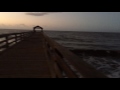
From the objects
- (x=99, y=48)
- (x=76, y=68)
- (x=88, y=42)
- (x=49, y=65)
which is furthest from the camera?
(x=88, y=42)

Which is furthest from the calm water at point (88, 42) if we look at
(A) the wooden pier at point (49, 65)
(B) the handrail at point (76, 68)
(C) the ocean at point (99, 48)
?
(B) the handrail at point (76, 68)

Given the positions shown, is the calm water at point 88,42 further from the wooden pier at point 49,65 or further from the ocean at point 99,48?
the wooden pier at point 49,65

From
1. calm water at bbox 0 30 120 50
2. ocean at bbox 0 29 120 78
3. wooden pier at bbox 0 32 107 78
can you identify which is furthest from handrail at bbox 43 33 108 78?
calm water at bbox 0 30 120 50

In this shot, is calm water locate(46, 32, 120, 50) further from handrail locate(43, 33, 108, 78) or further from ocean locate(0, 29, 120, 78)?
handrail locate(43, 33, 108, 78)

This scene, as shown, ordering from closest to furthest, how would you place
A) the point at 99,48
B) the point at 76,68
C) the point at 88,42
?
the point at 76,68
the point at 99,48
the point at 88,42

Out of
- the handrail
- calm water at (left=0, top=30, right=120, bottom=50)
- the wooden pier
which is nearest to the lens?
the handrail

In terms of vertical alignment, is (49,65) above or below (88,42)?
above

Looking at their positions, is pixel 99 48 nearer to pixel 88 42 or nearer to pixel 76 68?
pixel 88 42

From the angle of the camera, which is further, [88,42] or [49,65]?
[88,42]

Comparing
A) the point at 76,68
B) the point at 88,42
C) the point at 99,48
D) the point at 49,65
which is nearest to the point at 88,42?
the point at 88,42

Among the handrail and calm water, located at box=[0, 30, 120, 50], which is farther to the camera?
calm water, located at box=[0, 30, 120, 50]
